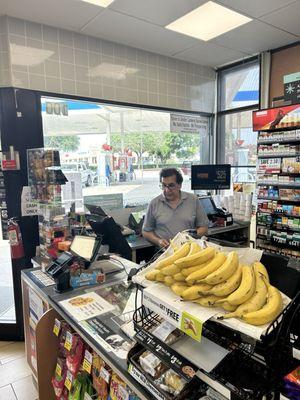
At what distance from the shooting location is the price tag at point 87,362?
1538 millimetres

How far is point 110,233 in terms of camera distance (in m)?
2.10

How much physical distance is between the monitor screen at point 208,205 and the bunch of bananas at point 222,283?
3.04 m

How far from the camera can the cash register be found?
13.1ft

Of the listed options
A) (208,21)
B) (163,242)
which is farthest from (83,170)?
(208,21)

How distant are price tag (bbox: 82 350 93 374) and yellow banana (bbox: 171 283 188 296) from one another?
83 centimetres

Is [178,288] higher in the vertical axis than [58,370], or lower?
higher

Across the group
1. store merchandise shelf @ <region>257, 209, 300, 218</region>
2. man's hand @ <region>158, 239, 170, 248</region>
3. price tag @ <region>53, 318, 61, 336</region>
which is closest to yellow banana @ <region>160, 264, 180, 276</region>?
price tag @ <region>53, 318, 61, 336</region>

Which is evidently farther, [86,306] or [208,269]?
[86,306]

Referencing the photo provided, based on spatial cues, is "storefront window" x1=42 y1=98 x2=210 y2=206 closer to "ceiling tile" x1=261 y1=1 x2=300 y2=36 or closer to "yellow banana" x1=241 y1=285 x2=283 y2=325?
"ceiling tile" x1=261 y1=1 x2=300 y2=36

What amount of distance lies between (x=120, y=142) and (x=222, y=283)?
3.20 meters

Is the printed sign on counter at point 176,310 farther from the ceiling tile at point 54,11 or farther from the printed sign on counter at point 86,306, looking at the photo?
the ceiling tile at point 54,11

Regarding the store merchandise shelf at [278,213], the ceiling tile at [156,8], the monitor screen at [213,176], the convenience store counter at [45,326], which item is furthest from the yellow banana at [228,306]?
the monitor screen at [213,176]

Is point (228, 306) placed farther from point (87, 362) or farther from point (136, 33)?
point (136, 33)

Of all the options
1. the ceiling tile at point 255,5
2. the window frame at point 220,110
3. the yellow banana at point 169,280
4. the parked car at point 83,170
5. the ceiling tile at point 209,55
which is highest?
the ceiling tile at point 209,55
